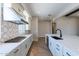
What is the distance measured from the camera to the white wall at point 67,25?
8578 millimetres

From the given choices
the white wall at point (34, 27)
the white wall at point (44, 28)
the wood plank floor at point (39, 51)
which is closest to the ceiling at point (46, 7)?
the wood plank floor at point (39, 51)

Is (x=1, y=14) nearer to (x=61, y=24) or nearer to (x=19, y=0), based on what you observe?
(x=19, y=0)

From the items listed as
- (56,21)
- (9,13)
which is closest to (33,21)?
(56,21)

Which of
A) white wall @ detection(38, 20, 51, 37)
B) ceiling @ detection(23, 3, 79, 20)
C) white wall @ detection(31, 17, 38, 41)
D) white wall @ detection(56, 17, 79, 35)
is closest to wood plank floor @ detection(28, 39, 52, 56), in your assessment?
ceiling @ detection(23, 3, 79, 20)

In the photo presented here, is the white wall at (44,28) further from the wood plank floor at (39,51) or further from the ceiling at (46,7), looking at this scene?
the wood plank floor at (39,51)

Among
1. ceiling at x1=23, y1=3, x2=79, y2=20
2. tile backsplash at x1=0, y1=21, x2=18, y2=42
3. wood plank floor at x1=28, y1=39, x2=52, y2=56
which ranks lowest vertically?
wood plank floor at x1=28, y1=39, x2=52, y2=56

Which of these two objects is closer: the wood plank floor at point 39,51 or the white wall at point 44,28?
the wood plank floor at point 39,51

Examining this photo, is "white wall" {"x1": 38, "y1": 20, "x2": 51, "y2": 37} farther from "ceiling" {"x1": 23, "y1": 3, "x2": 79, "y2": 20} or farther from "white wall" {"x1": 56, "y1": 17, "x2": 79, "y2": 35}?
"ceiling" {"x1": 23, "y1": 3, "x2": 79, "y2": 20}

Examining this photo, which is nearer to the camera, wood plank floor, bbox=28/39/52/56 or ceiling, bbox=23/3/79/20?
wood plank floor, bbox=28/39/52/56

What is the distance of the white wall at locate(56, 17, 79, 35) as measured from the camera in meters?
8.58

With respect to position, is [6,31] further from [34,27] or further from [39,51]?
[34,27]

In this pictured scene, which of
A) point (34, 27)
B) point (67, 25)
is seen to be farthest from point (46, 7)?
point (67, 25)

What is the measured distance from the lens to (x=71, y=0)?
704 millimetres

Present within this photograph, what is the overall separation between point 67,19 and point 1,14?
290 inches
